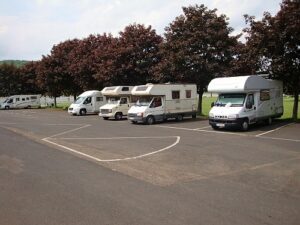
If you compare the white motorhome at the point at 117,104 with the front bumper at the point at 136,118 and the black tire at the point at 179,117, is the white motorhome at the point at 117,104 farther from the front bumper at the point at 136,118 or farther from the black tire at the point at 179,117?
the black tire at the point at 179,117

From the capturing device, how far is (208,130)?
864 inches

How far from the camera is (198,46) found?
31328 mm

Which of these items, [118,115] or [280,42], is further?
Answer: [118,115]

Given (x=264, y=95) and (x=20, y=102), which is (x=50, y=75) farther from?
(x=264, y=95)

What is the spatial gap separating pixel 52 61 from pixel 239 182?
47.4m

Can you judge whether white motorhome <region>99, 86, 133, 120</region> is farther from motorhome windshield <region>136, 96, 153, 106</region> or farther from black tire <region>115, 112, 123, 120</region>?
motorhome windshield <region>136, 96, 153, 106</region>

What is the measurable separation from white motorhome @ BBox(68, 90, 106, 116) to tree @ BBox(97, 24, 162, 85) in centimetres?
237

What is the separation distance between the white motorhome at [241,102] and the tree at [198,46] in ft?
24.3

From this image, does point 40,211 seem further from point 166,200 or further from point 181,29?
point 181,29

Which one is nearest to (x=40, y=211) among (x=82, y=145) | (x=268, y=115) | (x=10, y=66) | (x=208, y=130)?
(x=82, y=145)

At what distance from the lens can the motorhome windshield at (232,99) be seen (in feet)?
72.1

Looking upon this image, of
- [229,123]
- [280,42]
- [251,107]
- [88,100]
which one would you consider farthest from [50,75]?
[229,123]

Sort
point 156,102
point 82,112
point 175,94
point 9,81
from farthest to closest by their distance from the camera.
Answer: point 9,81, point 82,112, point 175,94, point 156,102

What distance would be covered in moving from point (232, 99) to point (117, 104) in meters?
12.5
